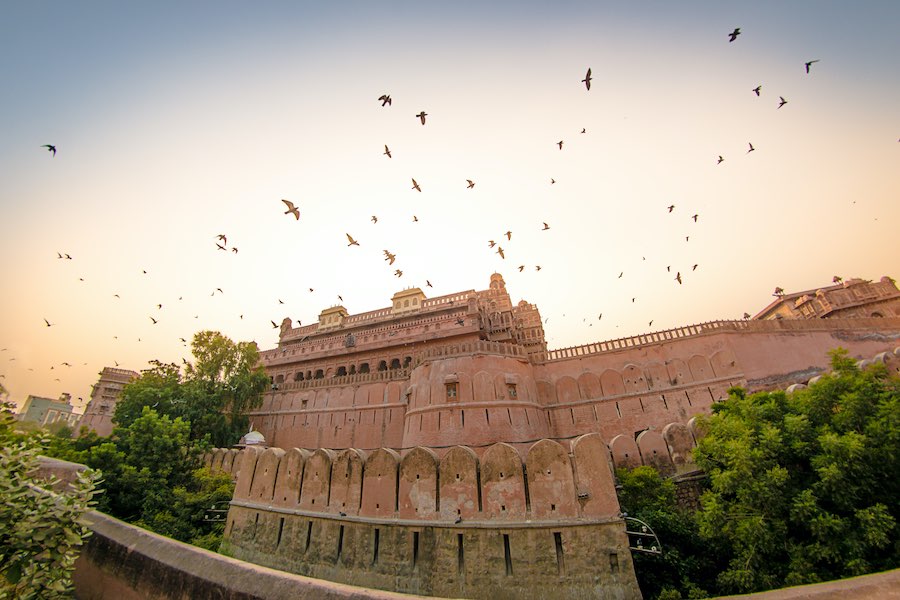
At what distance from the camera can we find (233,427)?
25922 mm

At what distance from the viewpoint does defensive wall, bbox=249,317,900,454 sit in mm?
19453

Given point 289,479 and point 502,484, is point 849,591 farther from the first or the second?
point 289,479

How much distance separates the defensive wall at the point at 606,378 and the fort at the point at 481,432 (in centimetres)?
8

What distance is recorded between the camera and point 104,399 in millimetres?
37719

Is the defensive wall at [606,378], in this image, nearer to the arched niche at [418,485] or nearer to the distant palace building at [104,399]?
the arched niche at [418,485]

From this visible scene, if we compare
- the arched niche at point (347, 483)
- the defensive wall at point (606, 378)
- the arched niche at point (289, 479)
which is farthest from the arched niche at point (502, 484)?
the defensive wall at point (606, 378)

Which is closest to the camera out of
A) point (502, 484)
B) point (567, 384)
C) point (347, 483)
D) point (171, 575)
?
point (171, 575)

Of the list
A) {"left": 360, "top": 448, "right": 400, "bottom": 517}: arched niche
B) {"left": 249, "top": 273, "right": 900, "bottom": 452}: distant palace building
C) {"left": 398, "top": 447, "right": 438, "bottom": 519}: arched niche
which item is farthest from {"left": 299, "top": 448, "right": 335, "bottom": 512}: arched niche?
{"left": 249, "top": 273, "right": 900, "bottom": 452}: distant palace building

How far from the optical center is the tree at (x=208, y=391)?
928 inches

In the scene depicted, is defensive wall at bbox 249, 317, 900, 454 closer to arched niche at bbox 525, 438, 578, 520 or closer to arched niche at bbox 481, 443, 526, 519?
arched niche at bbox 481, 443, 526, 519

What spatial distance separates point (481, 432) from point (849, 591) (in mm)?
15365

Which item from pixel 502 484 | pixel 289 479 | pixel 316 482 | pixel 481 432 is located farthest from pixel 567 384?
pixel 289 479

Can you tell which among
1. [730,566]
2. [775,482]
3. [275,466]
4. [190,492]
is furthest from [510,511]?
[190,492]

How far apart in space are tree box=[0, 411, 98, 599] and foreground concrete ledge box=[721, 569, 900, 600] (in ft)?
24.8
